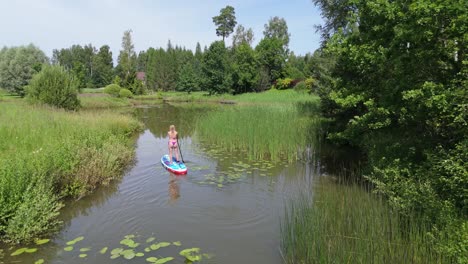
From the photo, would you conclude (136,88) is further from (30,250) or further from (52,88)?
(30,250)

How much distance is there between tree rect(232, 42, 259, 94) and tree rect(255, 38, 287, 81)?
1.49 meters

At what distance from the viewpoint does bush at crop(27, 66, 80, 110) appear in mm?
19203

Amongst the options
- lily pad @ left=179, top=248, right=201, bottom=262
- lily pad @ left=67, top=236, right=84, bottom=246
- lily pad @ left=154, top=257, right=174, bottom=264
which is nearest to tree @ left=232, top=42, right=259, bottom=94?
lily pad @ left=67, top=236, right=84, bottom=246

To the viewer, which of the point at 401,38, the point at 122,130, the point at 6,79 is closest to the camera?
the point at 401,38

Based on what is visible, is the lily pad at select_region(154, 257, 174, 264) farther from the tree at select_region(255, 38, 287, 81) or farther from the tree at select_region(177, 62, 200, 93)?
the tree at select_region(177, 62, 200, 93)

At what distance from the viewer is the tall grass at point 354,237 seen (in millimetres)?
4605

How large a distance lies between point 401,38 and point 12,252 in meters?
8.12

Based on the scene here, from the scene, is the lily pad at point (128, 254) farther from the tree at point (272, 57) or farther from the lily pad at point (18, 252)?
the tree at point (272, 57)

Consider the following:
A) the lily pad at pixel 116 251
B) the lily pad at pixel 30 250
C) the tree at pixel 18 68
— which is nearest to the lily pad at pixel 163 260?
the lily pad at pixel 116 251

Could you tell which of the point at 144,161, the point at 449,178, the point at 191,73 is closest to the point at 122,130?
the point at 144,161

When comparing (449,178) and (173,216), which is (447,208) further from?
(173,216)

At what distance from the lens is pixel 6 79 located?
41.0 m

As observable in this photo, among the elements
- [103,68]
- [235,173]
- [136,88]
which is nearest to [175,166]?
[235,173]

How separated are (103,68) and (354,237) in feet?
233
